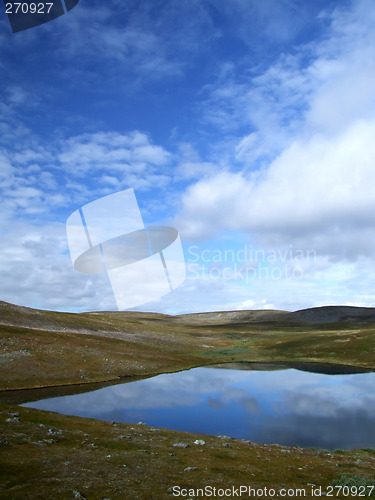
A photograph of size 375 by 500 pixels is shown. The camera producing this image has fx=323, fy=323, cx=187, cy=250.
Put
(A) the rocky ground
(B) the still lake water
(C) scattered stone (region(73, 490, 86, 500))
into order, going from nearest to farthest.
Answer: (C) scattered stone (region(73, 490, 86, 500)) < (A) the rocky ground < (B) the still lake water

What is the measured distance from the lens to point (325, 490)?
19.4 metres

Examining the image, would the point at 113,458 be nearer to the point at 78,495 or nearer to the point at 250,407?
the point at 78,495

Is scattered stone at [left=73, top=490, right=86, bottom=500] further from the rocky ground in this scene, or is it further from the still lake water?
the still lake water

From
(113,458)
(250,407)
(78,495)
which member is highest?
(78,495)

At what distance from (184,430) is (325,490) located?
64.3ft

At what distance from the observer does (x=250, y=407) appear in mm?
45844

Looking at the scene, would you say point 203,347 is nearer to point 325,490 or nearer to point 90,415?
point 90,415

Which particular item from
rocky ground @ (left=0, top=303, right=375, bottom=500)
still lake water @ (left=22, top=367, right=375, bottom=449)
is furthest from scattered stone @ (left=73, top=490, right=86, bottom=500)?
still lake water @ (left=22, top=367, right=375, bottom=449)

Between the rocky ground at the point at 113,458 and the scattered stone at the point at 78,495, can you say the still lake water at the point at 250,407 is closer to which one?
the rocky ground at the point at 113,458

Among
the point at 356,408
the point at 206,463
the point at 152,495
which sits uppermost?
the point at 152,495

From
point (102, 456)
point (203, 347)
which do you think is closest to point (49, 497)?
point (102, 456)

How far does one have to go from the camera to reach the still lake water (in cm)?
3594

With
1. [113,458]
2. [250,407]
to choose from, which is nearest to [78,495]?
[113,458]

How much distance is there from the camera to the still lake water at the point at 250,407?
1415 inches
